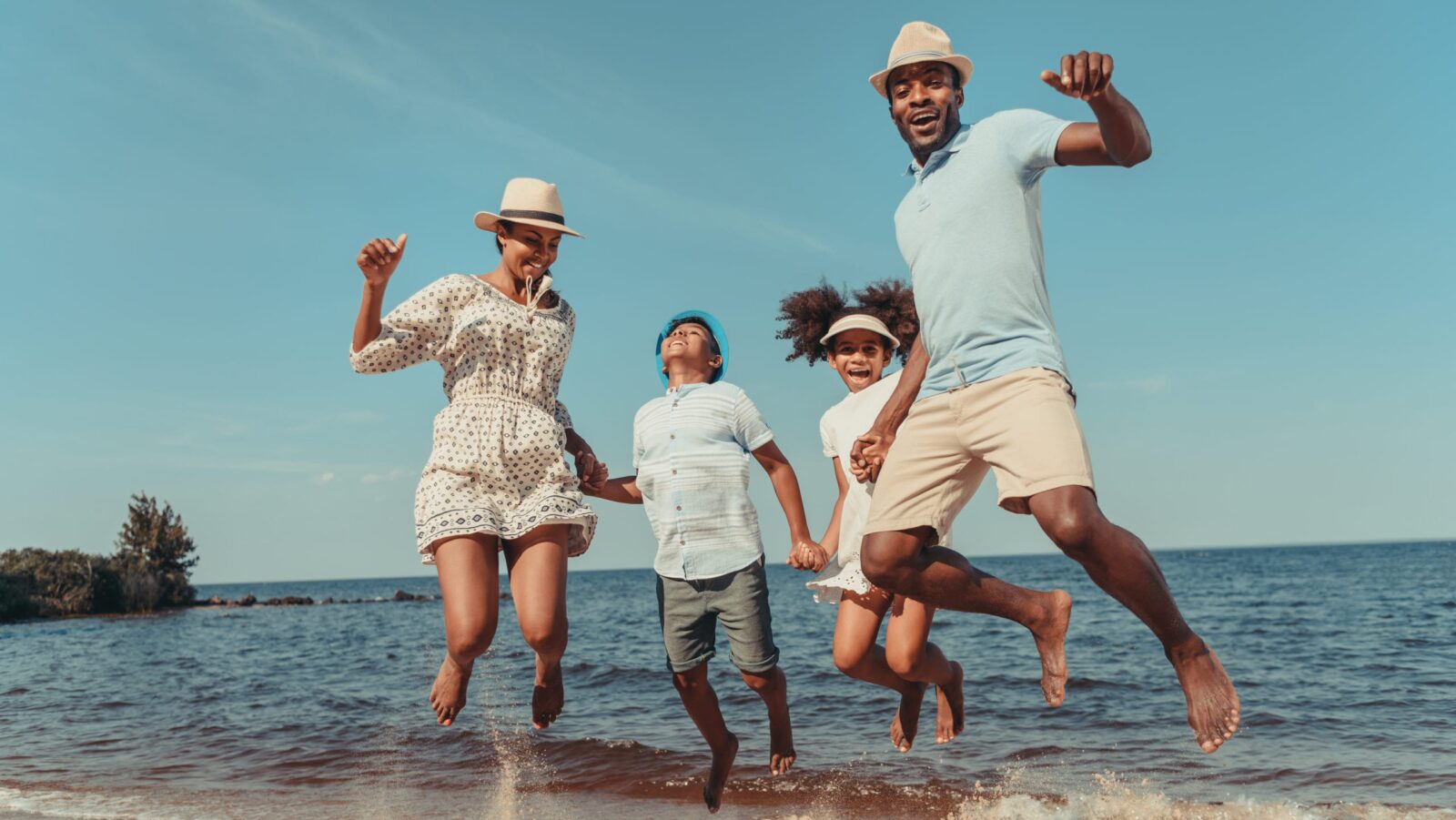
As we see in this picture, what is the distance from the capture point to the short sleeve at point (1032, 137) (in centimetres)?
373

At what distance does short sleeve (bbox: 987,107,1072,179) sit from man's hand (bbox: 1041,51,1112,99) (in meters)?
0.40

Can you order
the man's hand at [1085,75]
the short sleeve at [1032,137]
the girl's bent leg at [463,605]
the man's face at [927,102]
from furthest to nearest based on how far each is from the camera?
the girl's bent leg at [463,605]
the man's face at [927,102]
the short sleeve at [1032,137]
the man's hand at [1085,75]

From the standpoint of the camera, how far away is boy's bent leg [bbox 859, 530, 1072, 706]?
403cm

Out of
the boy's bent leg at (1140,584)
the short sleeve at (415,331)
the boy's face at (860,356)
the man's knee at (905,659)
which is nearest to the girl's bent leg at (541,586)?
the short sleeve at (415,331)

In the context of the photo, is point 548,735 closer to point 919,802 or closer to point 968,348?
point 919,802

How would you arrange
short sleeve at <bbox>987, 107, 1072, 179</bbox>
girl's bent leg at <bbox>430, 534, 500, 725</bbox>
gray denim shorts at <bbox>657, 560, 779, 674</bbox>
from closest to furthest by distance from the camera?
short sleeve at <bbox>987, 107, 1072, 179</bbox> < girl's bent leg at <bbox>430, 534, 500, 725</bbox> < gray denim shorts at <bbox>657, 560, 779, 674</bbox>

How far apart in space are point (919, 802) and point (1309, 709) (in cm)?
687

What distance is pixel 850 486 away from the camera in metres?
5.51

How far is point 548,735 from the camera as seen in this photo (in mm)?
12195

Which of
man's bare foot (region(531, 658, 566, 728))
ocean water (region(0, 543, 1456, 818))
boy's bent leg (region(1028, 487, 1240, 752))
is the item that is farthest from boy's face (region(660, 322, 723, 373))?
ocean water (region(0, 543, 1456, 818))

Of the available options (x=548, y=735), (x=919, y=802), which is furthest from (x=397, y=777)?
(x=919, y=802)

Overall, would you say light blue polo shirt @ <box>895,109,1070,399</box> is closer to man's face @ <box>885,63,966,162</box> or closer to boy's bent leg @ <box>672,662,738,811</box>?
man's face @ <box>885,63,966,162</box>

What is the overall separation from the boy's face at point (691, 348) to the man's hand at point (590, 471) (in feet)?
2.08

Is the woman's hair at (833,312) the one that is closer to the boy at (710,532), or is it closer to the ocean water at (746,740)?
the boy at (710,532)
